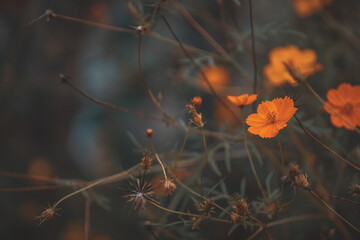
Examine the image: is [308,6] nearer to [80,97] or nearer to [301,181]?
[301,181]

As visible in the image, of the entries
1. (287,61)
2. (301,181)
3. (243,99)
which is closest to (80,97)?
(287,61)

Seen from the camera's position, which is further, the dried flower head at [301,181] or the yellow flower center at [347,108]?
the yellow flower center at [347,108]

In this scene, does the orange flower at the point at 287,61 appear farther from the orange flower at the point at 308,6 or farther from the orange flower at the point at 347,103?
the orange flower at the point at 347,103

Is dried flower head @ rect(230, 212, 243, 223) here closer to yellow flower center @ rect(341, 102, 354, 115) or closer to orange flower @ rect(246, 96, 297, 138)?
orange flower @ rect(246, 96, 297, 138)

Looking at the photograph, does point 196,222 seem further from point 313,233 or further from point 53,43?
point 53,43

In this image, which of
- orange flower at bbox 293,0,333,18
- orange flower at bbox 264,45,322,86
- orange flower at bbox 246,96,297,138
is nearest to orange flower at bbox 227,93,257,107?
orange flower at bbox 246,96,297,138

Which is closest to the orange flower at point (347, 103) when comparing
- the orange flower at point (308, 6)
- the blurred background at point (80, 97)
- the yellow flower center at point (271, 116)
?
the yellow flower center at point (271, 116)
